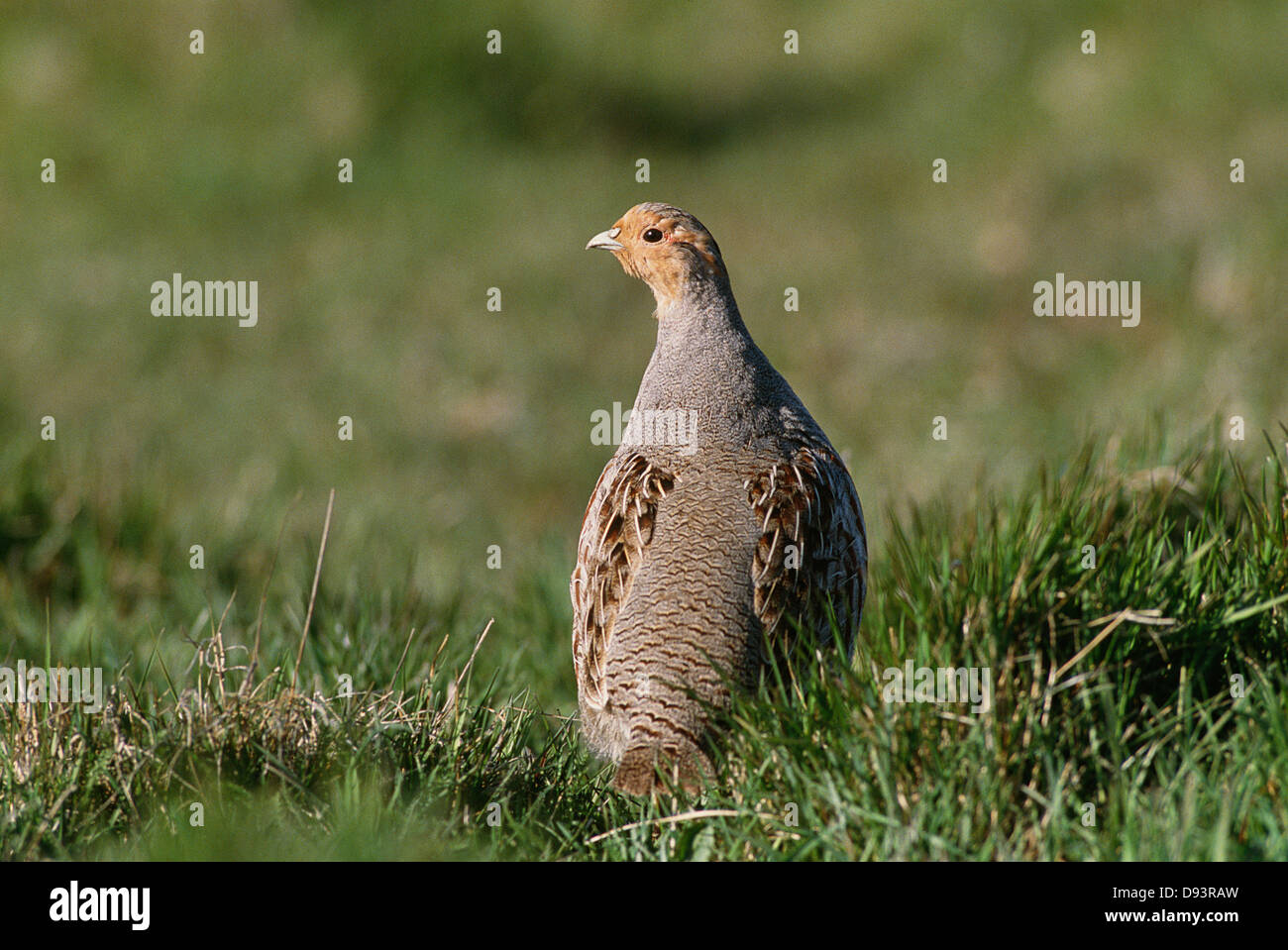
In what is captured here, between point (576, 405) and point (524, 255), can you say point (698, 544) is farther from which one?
point (524, 255)

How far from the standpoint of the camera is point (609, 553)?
3467 mm

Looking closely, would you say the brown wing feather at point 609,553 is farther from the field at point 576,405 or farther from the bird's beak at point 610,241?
the bird's beak at point 610,241

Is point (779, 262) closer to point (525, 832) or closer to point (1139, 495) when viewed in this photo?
point (1139, 495)

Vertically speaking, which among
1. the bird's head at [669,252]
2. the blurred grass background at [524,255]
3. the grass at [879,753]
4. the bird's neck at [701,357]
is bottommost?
the grass at [879,753]

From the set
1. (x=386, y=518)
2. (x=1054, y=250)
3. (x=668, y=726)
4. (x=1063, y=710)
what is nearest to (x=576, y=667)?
(x=668, y=726)

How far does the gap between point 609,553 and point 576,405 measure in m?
6.56

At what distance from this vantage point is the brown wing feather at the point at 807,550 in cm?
327

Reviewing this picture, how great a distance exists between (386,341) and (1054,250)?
5.70m

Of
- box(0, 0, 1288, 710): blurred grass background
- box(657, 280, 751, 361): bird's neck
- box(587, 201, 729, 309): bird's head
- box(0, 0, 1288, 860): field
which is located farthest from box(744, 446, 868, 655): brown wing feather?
box(0, 0, 1288, 710): blurred grass background

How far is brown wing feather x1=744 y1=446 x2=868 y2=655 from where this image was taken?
327 cm

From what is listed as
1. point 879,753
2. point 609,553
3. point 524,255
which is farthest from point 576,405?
point 879,753

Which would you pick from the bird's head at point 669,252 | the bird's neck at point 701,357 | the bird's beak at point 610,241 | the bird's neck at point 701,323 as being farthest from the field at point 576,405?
the bird's beak at point 610,241

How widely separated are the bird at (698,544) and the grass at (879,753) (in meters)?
0.12

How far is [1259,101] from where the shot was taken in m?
13.6
